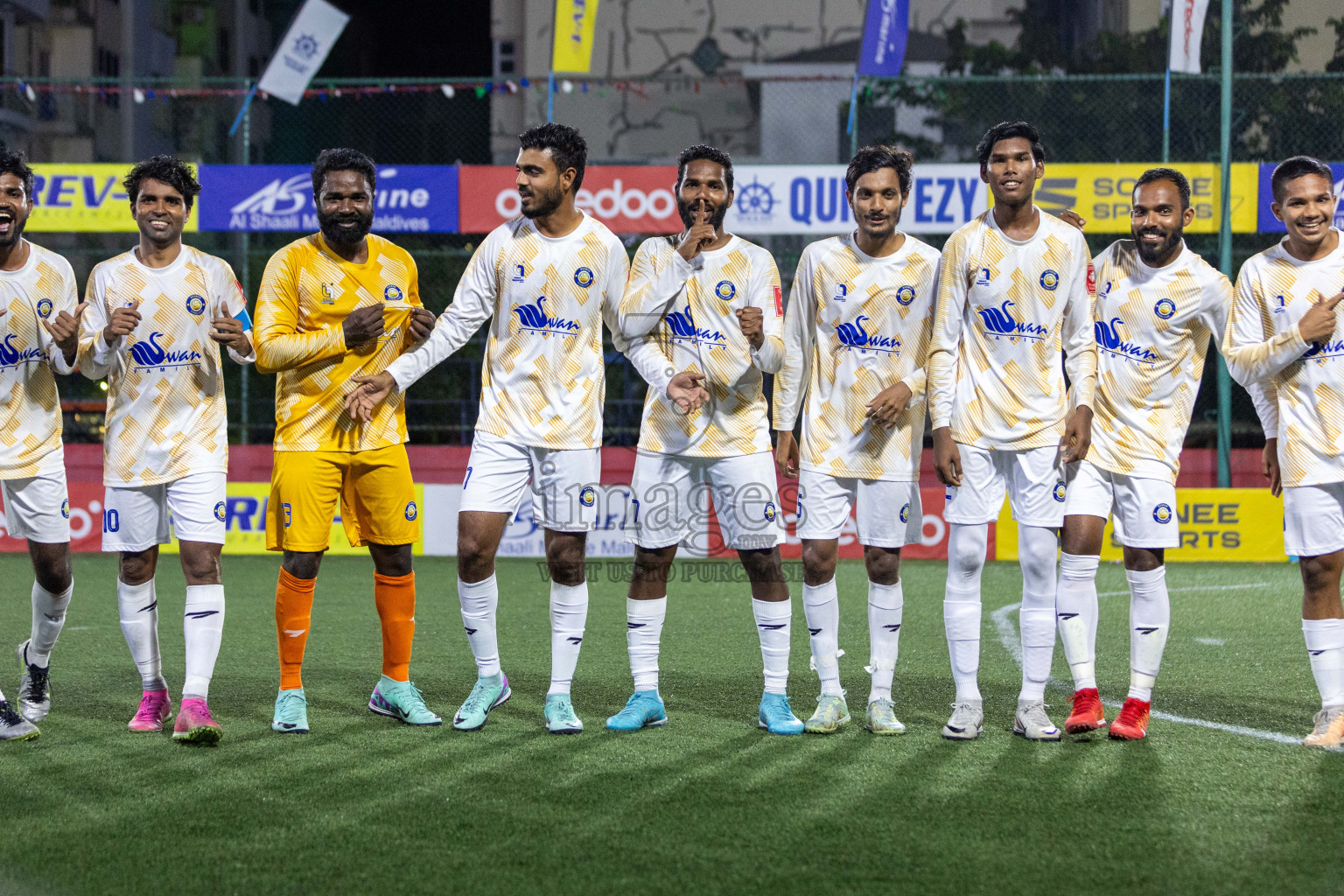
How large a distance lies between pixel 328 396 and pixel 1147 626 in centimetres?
324

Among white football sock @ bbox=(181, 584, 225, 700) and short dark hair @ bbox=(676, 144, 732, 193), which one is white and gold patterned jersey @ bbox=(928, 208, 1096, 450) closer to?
short dark hair @ bbox=(676, 144, 732, 193)

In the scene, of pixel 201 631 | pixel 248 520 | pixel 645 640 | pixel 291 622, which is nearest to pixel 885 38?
pixel 248 520

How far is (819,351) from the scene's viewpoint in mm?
4887

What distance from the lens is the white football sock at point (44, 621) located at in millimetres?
4965

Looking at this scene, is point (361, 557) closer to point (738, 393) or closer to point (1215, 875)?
point (738, 393)

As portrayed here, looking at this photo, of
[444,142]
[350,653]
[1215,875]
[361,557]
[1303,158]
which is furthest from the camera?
[444,142]

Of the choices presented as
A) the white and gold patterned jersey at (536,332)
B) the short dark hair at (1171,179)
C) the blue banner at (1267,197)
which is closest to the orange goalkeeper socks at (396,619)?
the white and gold patterned jersey at (536,332)

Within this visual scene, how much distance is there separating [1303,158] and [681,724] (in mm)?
3131

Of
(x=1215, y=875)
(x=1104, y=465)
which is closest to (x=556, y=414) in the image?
(x=1104, y=465)

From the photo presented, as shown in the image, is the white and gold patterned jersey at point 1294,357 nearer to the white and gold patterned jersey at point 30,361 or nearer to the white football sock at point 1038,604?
the white football sock at point 1038,604

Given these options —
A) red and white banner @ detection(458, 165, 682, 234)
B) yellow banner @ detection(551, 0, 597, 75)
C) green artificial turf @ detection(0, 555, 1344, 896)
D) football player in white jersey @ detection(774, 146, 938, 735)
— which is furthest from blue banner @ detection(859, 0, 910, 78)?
football player in white jersey @ detection(774, 146, 938, 735)

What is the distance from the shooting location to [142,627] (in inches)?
189

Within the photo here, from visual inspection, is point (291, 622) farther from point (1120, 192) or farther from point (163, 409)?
point (1120, 192)

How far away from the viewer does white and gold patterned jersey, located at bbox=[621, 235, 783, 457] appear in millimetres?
4820
